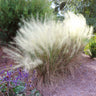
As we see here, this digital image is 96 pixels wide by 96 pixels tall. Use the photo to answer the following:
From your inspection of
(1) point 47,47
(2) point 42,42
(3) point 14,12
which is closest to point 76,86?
(1) point 47,47

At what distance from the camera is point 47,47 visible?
239 cm

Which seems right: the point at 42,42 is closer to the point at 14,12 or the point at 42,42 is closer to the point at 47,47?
the point at 47,47

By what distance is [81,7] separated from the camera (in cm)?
826

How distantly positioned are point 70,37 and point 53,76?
3.12ft

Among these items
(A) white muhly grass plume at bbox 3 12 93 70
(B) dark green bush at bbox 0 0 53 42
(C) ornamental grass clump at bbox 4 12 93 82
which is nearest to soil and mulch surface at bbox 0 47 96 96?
(C) ornamental grass clump at bbox 4 12 93 82

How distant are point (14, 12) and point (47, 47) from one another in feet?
6.75

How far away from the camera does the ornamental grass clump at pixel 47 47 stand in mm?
2365

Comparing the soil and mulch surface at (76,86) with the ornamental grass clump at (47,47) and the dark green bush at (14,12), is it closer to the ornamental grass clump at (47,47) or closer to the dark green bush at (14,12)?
the ornamental grass clump at (47,47)

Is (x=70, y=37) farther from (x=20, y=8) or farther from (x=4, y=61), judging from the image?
(x=4, y=61)

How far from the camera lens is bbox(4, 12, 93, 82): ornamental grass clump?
7.76ft

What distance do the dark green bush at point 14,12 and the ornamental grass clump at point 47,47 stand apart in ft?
3.95

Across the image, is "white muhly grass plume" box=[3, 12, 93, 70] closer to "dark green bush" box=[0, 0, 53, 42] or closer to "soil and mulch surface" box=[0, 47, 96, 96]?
"soil and mulch surface" box=[0, 47, 96, 96]

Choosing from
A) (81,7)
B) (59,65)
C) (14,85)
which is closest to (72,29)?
(59,65)

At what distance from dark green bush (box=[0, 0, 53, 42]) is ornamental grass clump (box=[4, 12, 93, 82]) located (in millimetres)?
1204
